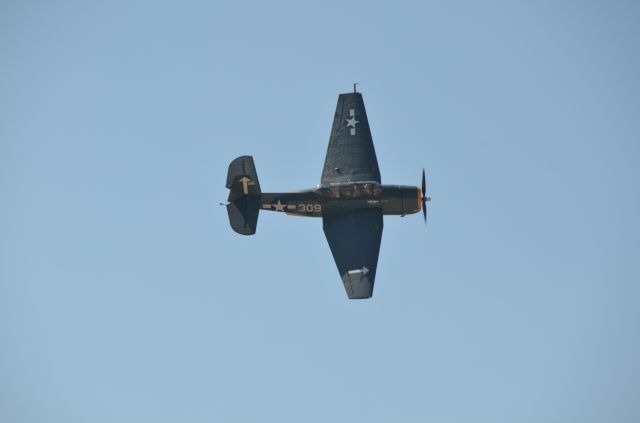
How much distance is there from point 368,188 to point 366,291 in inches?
193

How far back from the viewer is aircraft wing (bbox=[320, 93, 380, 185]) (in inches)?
2328

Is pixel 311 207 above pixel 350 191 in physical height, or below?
below

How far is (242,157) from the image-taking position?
57594 millimetres

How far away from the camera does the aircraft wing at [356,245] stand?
55781mm

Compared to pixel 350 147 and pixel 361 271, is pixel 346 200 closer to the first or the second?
pixel 350 147

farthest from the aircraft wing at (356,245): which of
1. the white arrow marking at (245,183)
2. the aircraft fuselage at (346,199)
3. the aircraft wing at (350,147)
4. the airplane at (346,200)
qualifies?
the white arrow marking at (245,183)

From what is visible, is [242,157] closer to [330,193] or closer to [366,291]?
[330,193]

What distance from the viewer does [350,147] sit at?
2349 inches

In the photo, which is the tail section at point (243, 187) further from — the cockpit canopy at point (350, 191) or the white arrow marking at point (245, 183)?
the cockpit canopy at point (350, 191)

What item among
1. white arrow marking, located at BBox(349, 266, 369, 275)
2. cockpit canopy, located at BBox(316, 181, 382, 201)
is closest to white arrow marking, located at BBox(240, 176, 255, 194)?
cockpit canopy, located at BBox(316, 181, 382, 201)

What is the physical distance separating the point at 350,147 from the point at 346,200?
269 cm

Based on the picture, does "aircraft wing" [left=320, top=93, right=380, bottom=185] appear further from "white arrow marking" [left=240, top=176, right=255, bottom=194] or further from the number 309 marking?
"white arrow marking" [left=240, top=176, right=255, bottom=194]

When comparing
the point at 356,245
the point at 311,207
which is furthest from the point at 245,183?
the point at 356,245

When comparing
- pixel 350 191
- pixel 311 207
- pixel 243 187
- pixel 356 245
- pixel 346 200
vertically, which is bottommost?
pixel 356 245
